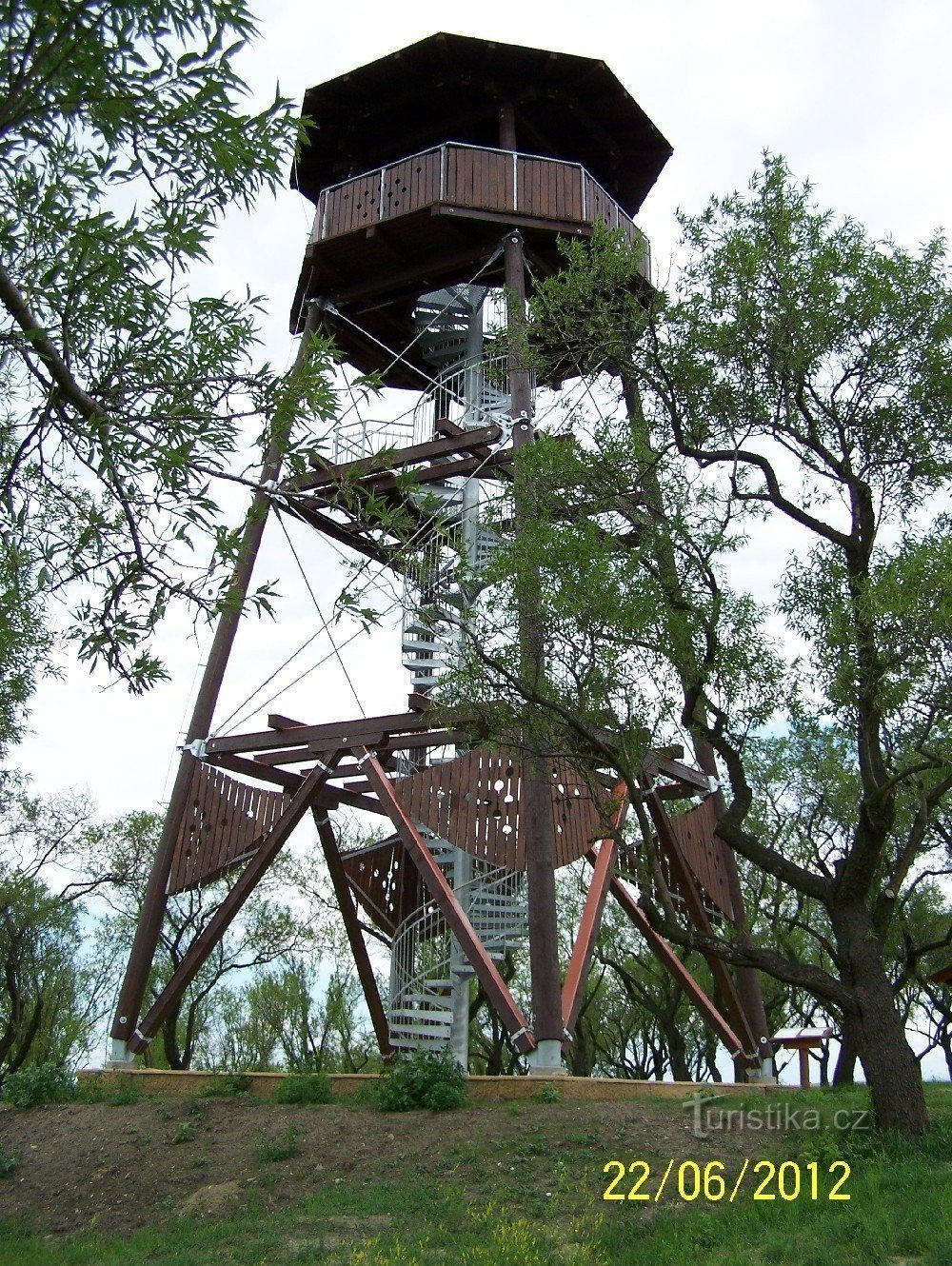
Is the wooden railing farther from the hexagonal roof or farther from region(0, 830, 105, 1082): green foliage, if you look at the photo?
region(0, 830, 105, 1082): green foliage

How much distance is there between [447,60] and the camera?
14.4 meters

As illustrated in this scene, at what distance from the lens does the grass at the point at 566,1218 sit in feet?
20.1

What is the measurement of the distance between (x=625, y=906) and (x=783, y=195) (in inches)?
294

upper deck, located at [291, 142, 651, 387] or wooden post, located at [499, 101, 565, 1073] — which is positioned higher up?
upper deck, located at [291, 142, 651, 387]

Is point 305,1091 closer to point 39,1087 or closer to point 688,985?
point 39,1087

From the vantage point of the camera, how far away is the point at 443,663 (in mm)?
11180

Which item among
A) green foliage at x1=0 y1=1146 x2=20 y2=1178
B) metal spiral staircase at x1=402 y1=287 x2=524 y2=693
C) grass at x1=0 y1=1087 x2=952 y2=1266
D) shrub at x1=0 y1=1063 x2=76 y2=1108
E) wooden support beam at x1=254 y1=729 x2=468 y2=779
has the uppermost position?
metal spiral staircase at x1=402 y1=287 x2=524 y2=693

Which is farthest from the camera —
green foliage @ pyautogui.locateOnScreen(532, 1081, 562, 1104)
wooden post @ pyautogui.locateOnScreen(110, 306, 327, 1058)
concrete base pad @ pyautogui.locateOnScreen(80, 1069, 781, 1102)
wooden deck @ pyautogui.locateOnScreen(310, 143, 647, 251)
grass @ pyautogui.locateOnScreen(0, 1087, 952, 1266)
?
wooden deck @ pyautogui.locateOnScreen(310, 143, 647, 251)

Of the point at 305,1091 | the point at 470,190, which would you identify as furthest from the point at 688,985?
the point at 470,190

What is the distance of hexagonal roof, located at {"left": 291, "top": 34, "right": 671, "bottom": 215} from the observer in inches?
571

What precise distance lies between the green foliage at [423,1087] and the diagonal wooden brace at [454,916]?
672 millimetres

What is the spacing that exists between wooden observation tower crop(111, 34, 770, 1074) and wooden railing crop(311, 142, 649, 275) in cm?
3

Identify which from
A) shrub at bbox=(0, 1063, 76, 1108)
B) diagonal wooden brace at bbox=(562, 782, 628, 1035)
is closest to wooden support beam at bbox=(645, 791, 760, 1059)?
diagonal wooden brace at bbox=(562, 782, 628, 1035)

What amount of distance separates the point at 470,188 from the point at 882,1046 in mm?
10858
